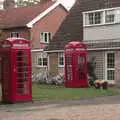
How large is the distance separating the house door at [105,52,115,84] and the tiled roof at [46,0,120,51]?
3.57 metres

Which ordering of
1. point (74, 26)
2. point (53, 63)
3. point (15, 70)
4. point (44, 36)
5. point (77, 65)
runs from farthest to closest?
point (44, 36) → point (53, 63) → point (74, 26) → point (77, 65) → point (15, 70)

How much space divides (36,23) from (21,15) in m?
3.32

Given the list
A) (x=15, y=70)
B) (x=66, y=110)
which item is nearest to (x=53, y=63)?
(x=15, y=70)

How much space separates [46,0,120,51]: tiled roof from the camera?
3406cm

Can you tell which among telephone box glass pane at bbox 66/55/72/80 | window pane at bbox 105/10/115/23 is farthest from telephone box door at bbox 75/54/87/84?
window pane at bbox 105/10/115/23

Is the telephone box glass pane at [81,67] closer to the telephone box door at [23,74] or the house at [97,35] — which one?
the house at [97,35]

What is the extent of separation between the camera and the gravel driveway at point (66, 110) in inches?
596

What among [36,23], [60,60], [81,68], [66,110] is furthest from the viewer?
[36,23]

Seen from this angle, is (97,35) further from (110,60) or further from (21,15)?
(21,15)

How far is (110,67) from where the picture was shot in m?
31.0

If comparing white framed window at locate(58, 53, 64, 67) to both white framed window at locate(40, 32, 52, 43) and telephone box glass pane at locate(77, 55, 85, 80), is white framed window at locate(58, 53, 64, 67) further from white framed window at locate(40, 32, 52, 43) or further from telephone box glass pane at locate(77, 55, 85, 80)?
white framed window at locate(40, 32, 52, 43)

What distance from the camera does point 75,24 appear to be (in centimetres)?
3566

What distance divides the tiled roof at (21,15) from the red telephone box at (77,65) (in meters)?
18.3

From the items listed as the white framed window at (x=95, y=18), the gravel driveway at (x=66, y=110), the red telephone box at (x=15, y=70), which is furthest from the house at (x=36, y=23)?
the gravel driveway at (x=66, y=110)
